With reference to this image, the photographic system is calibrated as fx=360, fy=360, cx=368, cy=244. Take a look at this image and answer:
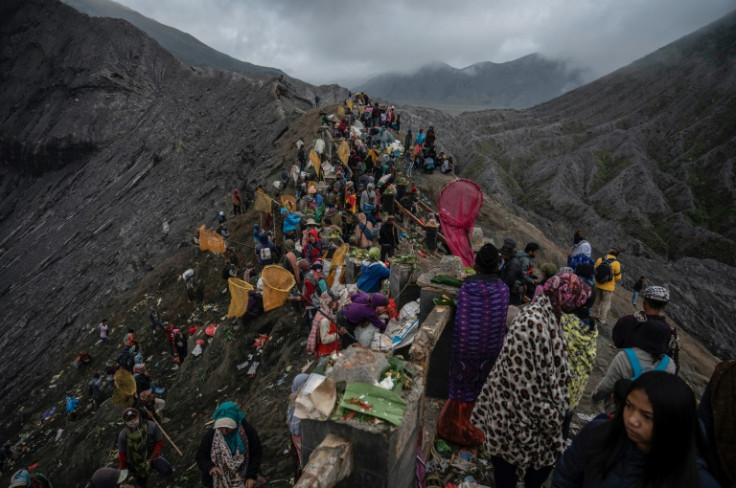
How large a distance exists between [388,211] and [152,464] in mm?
8339

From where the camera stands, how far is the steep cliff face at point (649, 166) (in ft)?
100

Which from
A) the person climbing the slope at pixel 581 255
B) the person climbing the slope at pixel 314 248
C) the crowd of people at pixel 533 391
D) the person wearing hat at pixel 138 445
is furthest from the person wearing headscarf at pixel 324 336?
the person climbing the slope at pixel 581 255

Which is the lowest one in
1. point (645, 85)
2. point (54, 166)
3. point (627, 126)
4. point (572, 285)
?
point (572, 285)

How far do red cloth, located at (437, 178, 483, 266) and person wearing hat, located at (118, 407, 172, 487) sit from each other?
5.40 metres

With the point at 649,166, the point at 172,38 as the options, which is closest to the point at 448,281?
the point at 649,166

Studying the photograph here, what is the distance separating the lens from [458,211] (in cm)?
663

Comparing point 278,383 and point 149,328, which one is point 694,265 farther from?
point 149,328

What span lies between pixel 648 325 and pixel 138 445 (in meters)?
5.90

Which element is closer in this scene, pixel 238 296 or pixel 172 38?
pixel 238 296

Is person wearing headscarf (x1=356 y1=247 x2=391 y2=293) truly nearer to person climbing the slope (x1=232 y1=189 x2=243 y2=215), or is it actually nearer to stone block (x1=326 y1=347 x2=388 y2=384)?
stone block (x1=326 y1=347 x2=388 y2=384)

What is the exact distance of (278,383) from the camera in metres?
6.80

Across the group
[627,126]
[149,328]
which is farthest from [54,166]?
[627,126]

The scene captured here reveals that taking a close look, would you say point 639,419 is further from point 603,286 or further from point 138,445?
point 603,286

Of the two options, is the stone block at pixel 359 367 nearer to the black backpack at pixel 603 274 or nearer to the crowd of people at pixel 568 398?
the crowd of people at pixel 568 398
